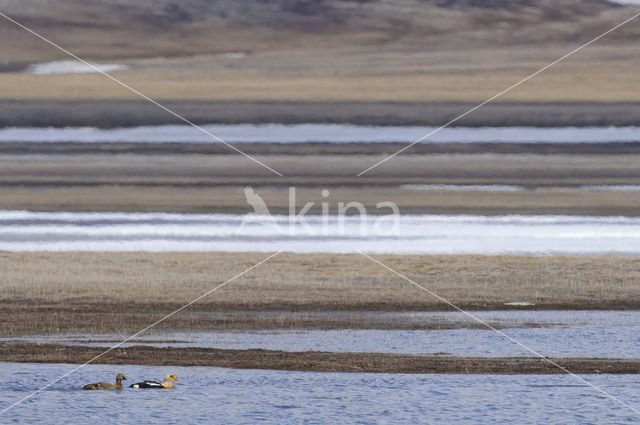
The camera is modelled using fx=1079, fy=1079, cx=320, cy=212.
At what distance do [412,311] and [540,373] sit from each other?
17501mm

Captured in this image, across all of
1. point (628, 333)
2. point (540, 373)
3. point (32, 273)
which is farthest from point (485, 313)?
point (32, 273)

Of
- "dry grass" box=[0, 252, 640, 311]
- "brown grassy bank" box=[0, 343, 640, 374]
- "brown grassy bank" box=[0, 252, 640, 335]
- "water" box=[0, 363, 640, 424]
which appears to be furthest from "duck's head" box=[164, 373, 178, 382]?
"dry grass" box=[0, 252, 640, 311]

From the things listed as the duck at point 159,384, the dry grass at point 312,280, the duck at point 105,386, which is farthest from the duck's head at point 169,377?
the dry grass at point 312,280

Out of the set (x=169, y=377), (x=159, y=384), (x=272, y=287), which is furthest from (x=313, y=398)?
(x=272, y=287)

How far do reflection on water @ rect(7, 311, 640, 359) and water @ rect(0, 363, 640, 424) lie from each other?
4.41 metres

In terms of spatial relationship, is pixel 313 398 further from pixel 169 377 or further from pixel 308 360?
pixel 308 360

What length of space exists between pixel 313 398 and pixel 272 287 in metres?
31.9

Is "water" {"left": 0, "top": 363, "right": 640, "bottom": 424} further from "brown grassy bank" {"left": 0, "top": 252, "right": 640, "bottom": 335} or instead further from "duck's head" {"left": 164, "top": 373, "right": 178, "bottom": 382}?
"brown grassy bank" {"left": 0, "top": 252, "right": 640, "bottom": 335}

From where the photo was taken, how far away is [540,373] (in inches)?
1046

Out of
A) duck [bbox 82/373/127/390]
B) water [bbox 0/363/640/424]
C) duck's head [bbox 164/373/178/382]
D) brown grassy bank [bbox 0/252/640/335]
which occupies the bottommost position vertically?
water [bbox 0/363/640/424]

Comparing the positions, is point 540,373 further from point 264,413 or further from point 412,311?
point 412,311

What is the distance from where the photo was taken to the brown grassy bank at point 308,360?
88.2 feet

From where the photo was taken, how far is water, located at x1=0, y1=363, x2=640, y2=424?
22.0 metres

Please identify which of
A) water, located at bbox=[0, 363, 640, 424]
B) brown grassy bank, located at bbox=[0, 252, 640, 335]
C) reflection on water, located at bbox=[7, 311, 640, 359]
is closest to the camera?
water, located at bbox=[0, 363, 640, 424]
